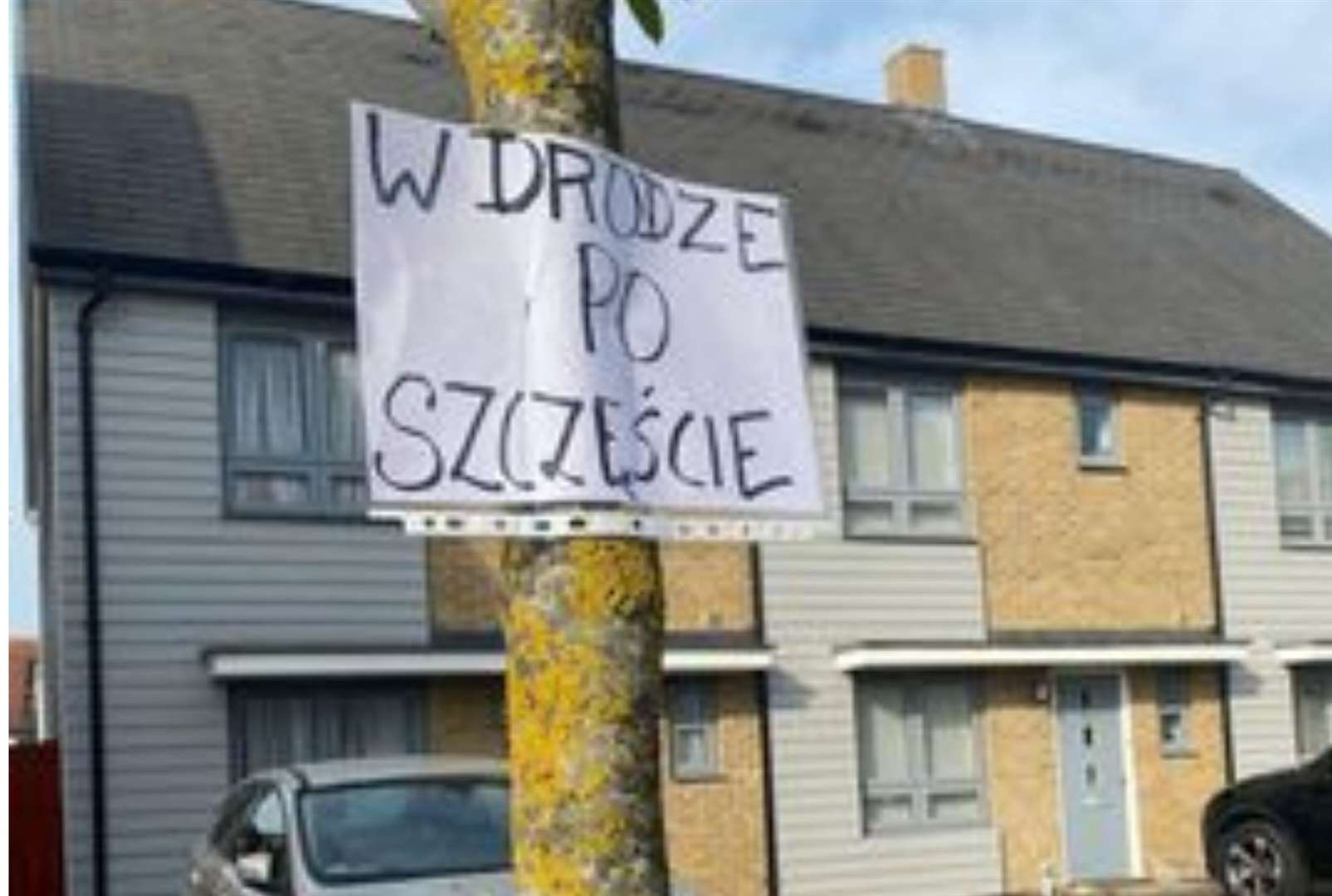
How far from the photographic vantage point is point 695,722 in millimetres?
Answer: 19875

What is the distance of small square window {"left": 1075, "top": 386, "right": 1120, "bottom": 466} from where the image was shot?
76.7 feet

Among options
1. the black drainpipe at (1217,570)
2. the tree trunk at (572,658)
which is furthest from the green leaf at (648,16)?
the black drainpipe at (1217,570)

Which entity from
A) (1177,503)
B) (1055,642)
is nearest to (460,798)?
(1055,642)

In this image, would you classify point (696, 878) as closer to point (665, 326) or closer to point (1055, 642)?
point (1055, 642)

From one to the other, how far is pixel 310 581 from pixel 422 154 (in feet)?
47.5

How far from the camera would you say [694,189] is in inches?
159

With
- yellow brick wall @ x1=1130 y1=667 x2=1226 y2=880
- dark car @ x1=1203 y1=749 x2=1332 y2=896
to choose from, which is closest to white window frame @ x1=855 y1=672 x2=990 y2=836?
yellow brick wall @ x1=1130 y1=667 x2=1226 y2=880

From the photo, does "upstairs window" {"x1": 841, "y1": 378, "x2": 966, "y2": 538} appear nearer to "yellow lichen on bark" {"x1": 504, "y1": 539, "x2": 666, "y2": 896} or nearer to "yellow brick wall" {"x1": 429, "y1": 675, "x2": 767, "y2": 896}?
"yellow brick wall" {"x1": 429, "y1": 675, "x2": 767, "y2": 896}

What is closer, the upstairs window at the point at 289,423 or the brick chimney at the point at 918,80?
the upstairs window at the point at 289,423

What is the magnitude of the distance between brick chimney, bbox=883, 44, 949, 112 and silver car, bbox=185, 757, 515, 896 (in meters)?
18.3

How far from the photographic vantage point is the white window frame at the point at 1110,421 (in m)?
23.3

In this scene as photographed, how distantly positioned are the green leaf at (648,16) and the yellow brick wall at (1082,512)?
18.5 metres

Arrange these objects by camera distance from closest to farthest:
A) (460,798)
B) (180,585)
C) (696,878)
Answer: (460,798) → (180,585) → (696,878)

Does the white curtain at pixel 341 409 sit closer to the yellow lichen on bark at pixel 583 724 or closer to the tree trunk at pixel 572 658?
the tree trunk at pixel 572 658
